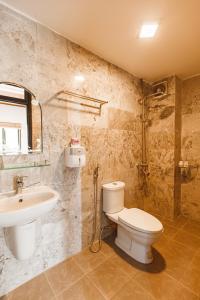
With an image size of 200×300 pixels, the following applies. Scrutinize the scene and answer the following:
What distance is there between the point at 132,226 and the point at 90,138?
1.03m

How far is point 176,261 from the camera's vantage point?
158 centimetres

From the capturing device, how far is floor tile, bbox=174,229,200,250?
183cm

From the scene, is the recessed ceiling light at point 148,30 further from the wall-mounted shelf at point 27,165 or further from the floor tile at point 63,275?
the floor tile at point 63,275

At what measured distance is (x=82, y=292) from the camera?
1.25 m

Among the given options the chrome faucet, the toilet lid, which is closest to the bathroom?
the chrome faucet

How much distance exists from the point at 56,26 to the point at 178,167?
96.4 inches

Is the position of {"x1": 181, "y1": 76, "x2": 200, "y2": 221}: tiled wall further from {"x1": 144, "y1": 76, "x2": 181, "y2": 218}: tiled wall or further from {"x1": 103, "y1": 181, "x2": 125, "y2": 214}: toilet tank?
{"x1": 103, "y1": 181, "x2": 125, "y2": 214}: toilet tank

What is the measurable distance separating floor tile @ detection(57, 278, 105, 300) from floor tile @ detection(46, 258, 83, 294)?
2.0 inches

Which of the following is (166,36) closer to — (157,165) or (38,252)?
(157,165)

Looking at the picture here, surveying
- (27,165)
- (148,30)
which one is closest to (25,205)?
(27,165)

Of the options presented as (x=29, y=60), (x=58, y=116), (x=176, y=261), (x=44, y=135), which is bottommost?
(x=176, y=261)

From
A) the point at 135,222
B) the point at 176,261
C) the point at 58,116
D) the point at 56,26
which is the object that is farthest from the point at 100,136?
the point at 176,261

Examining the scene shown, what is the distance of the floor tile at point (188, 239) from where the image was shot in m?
1.83

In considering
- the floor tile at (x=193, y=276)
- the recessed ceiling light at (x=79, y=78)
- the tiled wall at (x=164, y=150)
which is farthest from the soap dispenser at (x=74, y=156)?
the tiled wall at (x=164, y=150)
